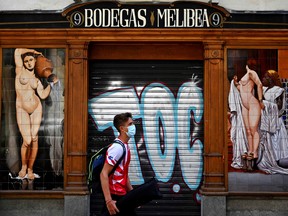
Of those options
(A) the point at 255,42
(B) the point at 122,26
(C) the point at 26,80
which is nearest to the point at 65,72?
(C) the point at 26,80

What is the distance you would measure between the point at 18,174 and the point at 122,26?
3.70 meters

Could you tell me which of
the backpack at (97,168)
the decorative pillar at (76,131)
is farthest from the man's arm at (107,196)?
the decorative pillar at (76,131)

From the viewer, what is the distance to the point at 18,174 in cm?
1094

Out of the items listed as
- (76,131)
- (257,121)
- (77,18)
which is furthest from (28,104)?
(257,121)

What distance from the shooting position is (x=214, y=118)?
10.9 meters

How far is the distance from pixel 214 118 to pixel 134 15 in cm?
267

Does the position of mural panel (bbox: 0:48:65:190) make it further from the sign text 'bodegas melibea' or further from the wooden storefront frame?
the sign text 'bodegas melibea'

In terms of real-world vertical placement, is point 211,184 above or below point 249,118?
below

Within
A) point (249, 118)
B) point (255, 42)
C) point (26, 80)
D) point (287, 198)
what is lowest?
point (287, 198)

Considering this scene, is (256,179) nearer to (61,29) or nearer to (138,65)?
(138,65)

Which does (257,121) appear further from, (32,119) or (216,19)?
(32,119)

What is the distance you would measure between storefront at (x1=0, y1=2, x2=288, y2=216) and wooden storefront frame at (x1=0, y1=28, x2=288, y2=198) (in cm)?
2

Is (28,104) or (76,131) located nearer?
(76,131)

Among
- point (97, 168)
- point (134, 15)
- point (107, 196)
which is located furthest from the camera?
point (134, 15)
